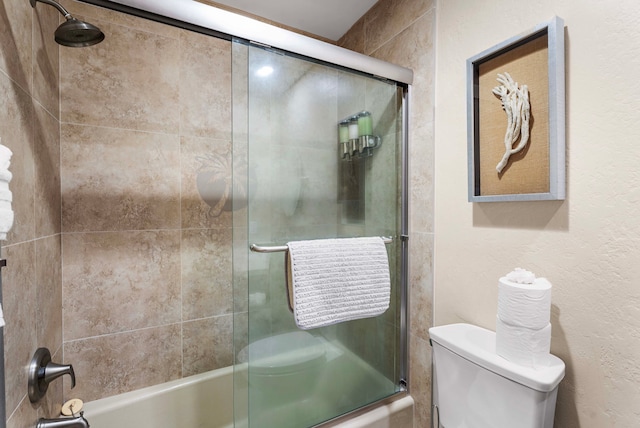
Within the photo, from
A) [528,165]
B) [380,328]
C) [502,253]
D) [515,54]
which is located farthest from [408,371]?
[515,54]

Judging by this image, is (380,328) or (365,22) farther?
(365,22)

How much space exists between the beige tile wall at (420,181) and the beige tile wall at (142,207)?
963 millimetres

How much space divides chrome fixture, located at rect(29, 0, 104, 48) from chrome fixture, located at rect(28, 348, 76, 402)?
1001 millimetres

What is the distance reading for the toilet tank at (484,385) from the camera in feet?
2.35

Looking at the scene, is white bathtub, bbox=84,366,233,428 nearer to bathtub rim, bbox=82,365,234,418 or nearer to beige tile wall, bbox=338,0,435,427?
bathtub rim, bbox=82,365,234,418

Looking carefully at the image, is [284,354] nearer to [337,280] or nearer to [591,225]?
[337,280]

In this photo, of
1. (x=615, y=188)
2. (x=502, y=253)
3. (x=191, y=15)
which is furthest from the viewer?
(x=502, y=253)

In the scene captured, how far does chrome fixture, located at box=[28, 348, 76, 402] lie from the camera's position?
875mm

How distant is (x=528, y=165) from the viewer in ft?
2.85

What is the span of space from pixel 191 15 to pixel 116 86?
74 centimetres

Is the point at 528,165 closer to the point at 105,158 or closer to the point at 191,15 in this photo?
the point at 191,15

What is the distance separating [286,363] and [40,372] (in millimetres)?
771

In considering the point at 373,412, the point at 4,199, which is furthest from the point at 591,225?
the point at 4,199

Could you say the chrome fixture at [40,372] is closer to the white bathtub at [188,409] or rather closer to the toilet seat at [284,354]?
the white bathtub at [188,409]
